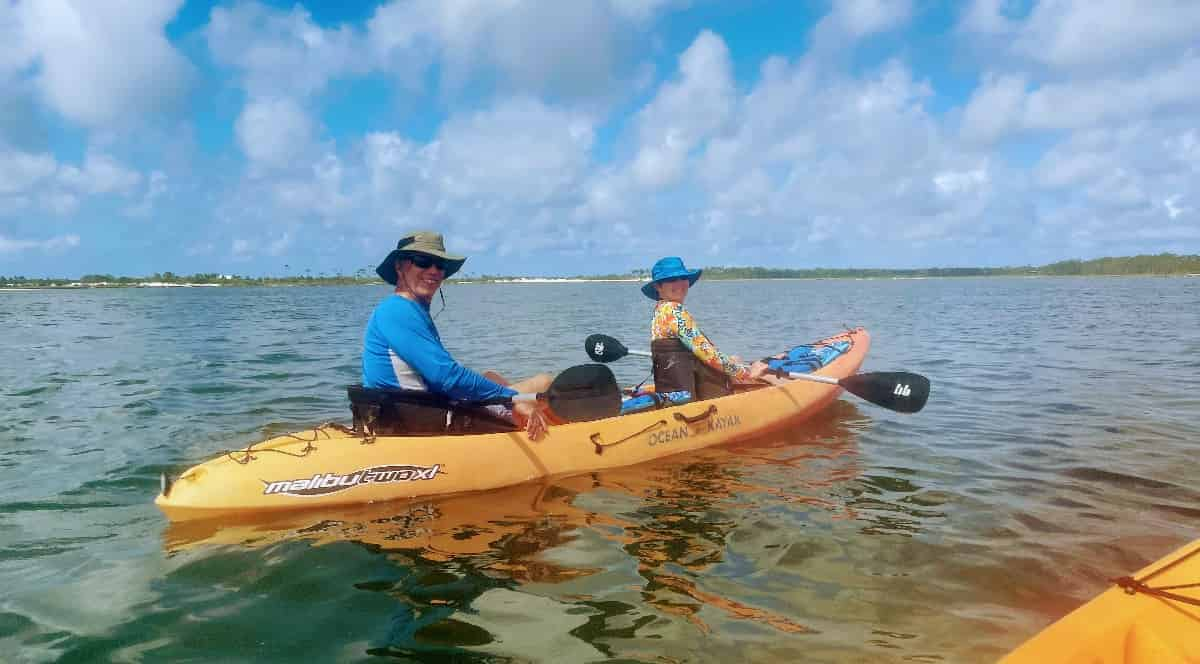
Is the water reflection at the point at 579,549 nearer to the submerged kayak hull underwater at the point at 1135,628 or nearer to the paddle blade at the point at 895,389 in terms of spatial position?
the paddle blade at the point at 895,389

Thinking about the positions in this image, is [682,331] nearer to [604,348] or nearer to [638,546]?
[604,348]

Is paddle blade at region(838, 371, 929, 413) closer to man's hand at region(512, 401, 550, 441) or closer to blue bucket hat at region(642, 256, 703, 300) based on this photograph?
blue bucket hat at region(642, 256, 703, 300)

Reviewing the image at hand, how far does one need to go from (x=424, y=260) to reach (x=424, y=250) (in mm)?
150

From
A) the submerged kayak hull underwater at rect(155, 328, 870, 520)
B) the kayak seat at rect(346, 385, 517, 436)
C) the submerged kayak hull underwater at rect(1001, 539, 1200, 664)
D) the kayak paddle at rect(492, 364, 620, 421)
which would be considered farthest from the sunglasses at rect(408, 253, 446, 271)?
the submerged kayak hull underwater at rect(1001, 539, 1200, 664)

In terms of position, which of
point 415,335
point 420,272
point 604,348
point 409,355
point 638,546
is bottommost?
point 638,546

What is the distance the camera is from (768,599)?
4402mm

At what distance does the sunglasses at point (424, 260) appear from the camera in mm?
5934

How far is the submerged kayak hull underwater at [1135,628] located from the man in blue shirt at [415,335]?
4366 millimetres

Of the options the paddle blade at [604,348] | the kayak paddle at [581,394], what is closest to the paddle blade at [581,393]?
the kayak paddle at [581,394]

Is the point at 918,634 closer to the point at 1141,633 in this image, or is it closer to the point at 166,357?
the point at 1141,633

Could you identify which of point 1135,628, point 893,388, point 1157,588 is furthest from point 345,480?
point 893,388

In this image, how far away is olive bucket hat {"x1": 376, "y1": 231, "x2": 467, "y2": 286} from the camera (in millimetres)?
5863

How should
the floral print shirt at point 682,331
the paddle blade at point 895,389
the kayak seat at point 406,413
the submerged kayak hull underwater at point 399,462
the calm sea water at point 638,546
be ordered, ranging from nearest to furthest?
the calm sea water at point 638,546
the submerged kayak hull underwater at point 399,462
the kayak seat at point 406,413
the paddle blade at point 895,389
the floral print shirt at point 682,331

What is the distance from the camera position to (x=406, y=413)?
6266 mm
